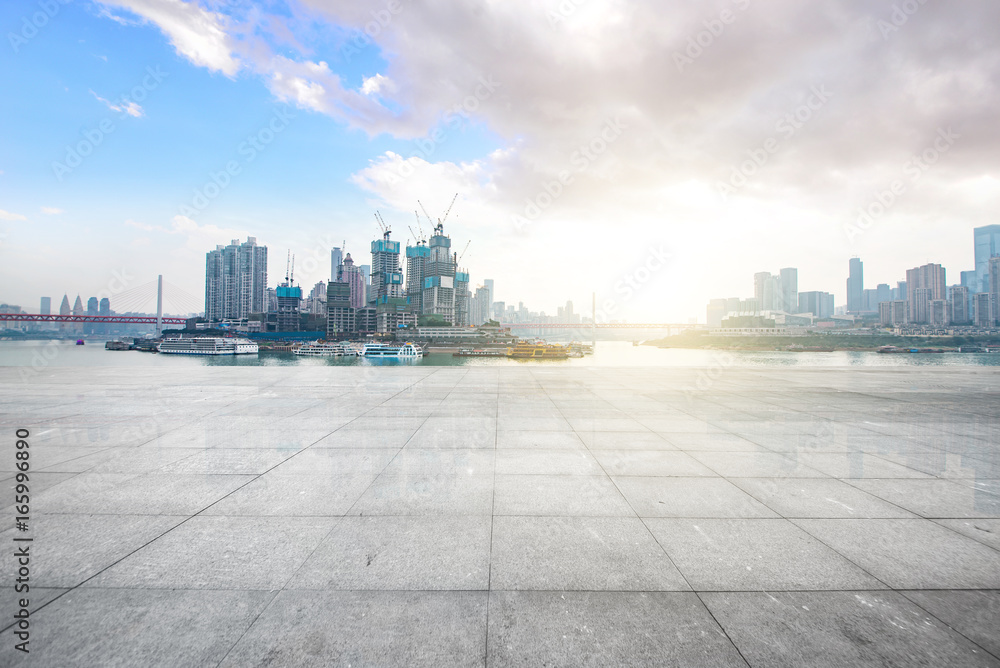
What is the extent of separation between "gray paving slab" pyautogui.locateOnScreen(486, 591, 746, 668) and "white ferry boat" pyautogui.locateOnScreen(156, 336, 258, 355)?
12780cm

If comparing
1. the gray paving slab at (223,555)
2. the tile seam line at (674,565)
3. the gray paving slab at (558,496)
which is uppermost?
the gray paving slab at (558,496)

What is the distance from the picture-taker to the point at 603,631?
9.28 feet

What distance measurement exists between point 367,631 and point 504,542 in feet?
5.07

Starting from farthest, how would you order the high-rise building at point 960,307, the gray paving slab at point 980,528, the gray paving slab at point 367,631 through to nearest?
1. the high-rise building at point 960,307
2. the gray paving slab at point 980,528
3. the gray paving slab at point 367,631

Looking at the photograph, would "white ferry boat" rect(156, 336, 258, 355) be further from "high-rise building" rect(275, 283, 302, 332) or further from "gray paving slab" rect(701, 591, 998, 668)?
"gray paving slab" rect(701, 591, 998, 668)

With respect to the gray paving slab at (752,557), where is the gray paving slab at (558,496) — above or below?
above

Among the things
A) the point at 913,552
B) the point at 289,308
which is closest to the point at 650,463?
the point at 913,552

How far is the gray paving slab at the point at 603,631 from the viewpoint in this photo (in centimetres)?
258

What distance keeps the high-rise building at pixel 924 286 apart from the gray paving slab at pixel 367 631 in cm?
21142

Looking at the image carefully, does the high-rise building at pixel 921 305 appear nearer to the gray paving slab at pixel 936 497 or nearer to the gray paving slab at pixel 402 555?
the gray paving slab at pixel 936 497

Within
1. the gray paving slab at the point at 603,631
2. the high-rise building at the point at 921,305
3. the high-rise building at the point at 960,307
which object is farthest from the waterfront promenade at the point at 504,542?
the high-rise building at the point at 921,305

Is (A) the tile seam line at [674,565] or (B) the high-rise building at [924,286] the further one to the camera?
(B) the high-rise building at [924,286]

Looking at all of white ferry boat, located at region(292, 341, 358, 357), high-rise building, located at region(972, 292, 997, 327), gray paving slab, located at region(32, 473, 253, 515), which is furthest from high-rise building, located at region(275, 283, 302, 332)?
high-rise building, located at region(972, 292, 997, 327)

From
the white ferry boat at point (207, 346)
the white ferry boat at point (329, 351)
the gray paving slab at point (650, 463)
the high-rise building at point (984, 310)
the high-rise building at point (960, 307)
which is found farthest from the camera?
the high-rise building at point (960, 307)
